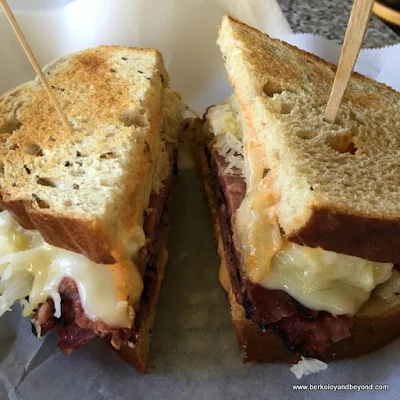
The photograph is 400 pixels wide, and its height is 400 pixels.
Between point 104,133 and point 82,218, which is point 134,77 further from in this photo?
point 82,218

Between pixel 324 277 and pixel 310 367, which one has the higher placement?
pixel 324 277

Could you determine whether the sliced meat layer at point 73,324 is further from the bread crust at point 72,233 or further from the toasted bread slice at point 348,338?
the toasted bread slice at point 348,338

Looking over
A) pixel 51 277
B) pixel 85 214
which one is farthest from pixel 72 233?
pixel 51 277

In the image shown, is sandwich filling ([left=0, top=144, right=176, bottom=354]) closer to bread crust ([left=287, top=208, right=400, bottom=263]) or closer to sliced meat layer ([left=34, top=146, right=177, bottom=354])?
sliced meat layer ([left=34, top=146, right=177, bottom=354])

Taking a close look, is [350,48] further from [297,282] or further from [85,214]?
[85,214]

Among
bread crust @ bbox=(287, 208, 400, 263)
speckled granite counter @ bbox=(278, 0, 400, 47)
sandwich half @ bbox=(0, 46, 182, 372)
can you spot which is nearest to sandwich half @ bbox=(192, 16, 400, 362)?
bread crust @ bbox=(287, 208, 400, 263)

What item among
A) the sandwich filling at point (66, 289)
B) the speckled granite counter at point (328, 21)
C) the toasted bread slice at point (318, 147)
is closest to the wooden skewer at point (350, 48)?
the toasted bread slice at point (318, 147)
